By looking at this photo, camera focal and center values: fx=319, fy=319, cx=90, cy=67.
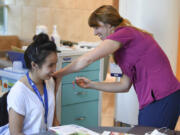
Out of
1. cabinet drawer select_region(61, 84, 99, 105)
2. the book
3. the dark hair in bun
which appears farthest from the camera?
cabinet drawer select_region(61, 84, 99, 105)

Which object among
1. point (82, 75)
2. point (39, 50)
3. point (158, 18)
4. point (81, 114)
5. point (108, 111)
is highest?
point (158, 18)

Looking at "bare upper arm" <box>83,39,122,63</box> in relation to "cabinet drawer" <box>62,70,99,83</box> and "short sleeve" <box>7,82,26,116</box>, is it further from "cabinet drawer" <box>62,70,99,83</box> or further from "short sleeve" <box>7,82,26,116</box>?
"cabinet drawer" <box>62,70,99,83</box>

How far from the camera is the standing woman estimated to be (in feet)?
6.38

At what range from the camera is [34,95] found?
188 cm

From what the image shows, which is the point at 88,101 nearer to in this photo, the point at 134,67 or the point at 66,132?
the point at 134,67

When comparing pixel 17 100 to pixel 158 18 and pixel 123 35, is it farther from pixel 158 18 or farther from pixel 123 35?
pixel 158 18

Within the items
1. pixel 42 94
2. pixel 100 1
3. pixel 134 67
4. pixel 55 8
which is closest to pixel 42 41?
pixel 42 94

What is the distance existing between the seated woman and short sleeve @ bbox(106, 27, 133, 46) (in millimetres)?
377

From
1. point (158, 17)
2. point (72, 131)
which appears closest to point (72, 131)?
point (72, 131)

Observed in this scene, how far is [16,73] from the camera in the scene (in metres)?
2.71

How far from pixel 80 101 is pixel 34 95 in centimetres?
135

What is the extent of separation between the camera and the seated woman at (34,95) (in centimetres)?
182

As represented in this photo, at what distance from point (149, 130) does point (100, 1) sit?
4.61 m

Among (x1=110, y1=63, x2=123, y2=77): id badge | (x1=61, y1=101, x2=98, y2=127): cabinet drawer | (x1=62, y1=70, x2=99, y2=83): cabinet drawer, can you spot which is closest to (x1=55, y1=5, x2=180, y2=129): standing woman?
(x1=110, y1=63, x2=123, y2=77): id badge
